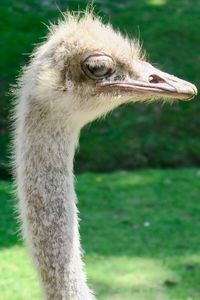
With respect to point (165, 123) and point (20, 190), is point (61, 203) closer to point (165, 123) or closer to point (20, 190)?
point (20, 190)

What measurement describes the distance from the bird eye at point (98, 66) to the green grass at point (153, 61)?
12.1 feet

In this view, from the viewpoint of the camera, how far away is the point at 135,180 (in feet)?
26.1

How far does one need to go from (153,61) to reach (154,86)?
20.9 feet

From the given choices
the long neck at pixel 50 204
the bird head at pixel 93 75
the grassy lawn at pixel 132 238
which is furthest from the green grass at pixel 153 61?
the long neck at pixel 50 204

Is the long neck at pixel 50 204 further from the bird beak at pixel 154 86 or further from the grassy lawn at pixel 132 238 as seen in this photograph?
the grassy lawn at pixel 132 238

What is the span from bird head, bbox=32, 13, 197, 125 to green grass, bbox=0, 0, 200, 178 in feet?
12.0

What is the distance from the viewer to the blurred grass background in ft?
19.3

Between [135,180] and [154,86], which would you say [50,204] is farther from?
[135,180]

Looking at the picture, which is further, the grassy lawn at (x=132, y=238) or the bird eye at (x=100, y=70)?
the grassy lawn at (x=132, y=238)

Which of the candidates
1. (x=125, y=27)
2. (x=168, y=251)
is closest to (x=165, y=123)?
(x=125, y=27)

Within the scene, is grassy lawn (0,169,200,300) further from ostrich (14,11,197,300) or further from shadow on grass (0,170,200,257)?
ostrich (14,11,197,300)

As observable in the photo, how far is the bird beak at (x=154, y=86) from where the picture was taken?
11.2ft

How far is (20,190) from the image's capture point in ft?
11.3

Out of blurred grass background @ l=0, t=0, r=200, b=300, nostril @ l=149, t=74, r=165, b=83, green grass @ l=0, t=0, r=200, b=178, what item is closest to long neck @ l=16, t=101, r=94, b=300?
nostril @ l=149, t=74, r=165, b=83
